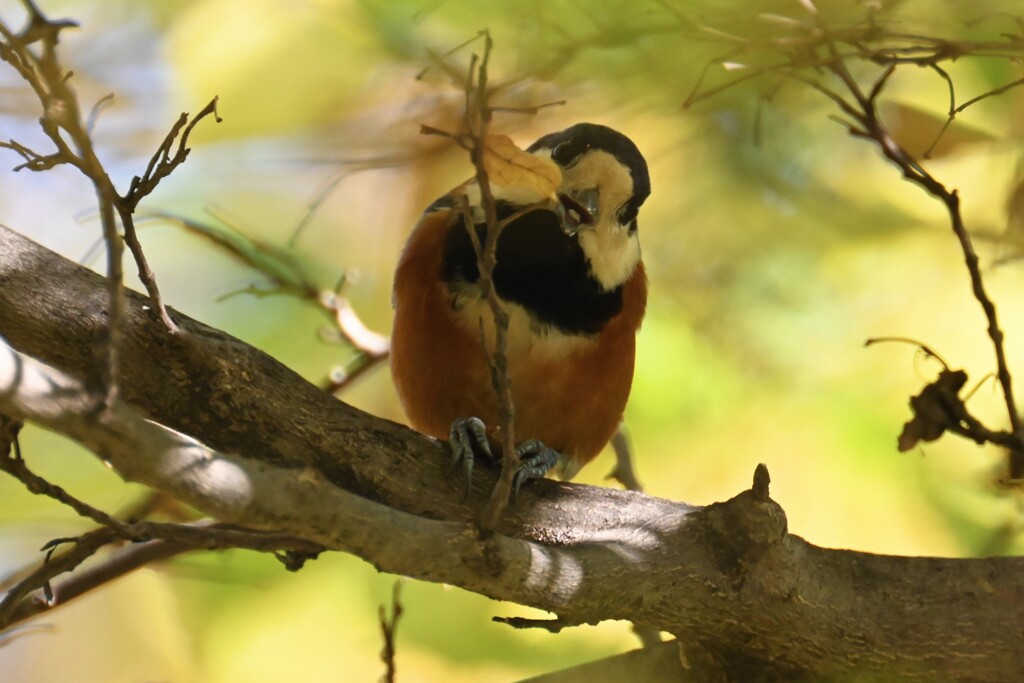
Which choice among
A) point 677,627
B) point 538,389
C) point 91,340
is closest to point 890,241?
point 538,389

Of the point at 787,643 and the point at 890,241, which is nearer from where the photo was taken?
the point at 787,643

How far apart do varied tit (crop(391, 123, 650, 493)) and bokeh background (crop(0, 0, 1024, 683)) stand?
11 cm

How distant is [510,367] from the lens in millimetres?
2035

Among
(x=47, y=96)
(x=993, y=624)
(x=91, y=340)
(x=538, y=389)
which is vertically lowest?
(x=993, y=624)

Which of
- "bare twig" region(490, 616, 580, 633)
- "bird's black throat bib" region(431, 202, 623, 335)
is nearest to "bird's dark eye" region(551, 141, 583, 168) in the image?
"bird's black throat bib" region(431, 202, 623, 335)

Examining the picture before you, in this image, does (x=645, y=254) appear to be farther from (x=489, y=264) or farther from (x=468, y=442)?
(x=489, y=264)

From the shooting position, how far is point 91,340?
1.51 metres

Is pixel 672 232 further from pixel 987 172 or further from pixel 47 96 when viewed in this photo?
pixel 47 96

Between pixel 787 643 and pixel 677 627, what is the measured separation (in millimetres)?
172

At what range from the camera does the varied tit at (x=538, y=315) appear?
1.88 meters

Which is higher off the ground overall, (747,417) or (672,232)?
(672,232)

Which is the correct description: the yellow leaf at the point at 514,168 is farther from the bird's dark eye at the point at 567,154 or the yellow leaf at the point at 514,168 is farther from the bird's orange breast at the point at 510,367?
the bird's orange breast at the point at 510,367

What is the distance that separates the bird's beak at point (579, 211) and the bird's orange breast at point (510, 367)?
239 mm

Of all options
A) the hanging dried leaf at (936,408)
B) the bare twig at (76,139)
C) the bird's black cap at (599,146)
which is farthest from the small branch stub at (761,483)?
the bare twig at (76,139)
